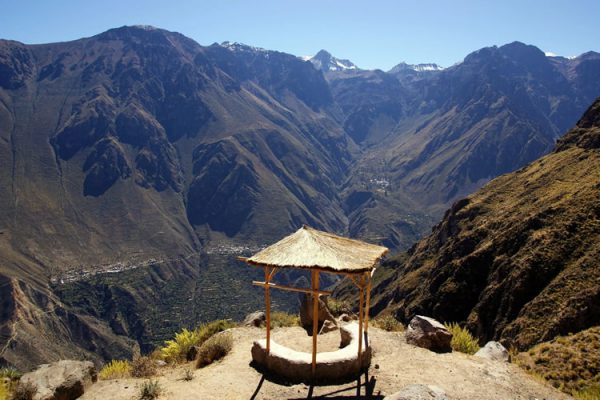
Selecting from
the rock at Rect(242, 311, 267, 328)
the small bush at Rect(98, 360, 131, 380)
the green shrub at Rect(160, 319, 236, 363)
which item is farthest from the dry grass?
the small bush at Rect(98, 360, 131, 380)

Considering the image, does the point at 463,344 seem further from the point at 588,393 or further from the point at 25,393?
the point at 25,393

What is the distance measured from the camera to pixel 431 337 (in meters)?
24.2

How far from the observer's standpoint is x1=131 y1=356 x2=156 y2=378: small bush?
74.0ft

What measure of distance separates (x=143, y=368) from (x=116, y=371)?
5.19 ft

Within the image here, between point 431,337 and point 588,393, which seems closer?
point 588,393

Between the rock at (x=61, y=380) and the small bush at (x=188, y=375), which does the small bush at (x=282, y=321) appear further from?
the rock at (x=61, y=380)

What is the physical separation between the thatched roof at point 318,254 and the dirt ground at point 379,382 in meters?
4.76

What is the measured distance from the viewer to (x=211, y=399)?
62.0 feet

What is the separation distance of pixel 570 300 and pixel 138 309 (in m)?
173

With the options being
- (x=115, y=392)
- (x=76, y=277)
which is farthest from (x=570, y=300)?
(x=76, y=277)

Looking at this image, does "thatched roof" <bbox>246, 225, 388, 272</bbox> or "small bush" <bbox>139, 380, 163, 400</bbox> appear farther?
"thatched roof" <bbox>246, 225, 388, 272</bbox>

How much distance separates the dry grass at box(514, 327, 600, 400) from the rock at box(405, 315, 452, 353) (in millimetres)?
3567

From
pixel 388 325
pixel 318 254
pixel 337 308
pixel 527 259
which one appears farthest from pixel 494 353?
pixel 527 259

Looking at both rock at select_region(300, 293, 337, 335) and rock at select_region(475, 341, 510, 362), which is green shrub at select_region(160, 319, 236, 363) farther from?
rock at select_region(475, 341, 510, 362)
